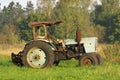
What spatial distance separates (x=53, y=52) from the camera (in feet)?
56.0

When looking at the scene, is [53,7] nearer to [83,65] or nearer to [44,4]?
[44,4]

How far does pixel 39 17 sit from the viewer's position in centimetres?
6012

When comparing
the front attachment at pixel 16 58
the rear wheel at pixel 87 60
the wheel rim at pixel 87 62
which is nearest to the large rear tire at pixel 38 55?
the front attachment at pixel 16 58

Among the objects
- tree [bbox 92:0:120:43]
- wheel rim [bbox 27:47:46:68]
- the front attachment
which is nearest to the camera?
wheel rim [bbox 27:47:46:68]

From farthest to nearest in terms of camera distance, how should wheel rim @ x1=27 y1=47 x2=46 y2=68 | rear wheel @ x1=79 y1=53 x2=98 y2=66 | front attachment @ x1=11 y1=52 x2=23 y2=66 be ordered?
front attachment @ x1=11 y1=52 x2=23 y2=66
wheel rim @ x1=27 y1=47 x2=46 y2=68
rear wheel @ x1=79 y1=53 x2=98 y2=66

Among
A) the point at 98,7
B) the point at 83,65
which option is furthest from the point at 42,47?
the point at 98,7

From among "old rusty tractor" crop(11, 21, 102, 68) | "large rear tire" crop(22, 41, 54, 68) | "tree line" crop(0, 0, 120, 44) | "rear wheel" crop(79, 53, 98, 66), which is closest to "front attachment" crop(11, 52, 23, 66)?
"old rusty tractor" crop(11, 21, 102, 68)

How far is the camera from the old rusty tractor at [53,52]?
16844 mm

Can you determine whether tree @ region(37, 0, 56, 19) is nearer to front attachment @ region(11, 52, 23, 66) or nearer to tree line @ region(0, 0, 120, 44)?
tree line @ region(0, 0, 120, 44)

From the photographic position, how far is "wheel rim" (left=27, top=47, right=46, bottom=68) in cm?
Answer: 1689

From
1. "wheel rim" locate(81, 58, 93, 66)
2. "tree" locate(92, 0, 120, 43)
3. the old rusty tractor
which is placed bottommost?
"wheel rim" locate(81, 58, 93, 66)

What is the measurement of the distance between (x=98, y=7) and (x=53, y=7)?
67.9ft

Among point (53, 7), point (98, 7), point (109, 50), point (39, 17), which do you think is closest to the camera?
point (109, 50)

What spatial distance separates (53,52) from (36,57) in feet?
2.48
